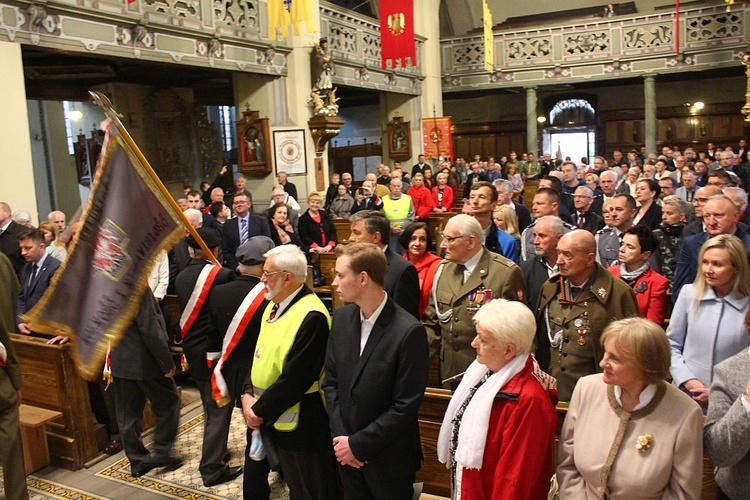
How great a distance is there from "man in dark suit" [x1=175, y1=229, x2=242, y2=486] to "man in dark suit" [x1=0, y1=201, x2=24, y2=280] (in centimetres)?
308

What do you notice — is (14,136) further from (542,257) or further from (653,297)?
(653,297)

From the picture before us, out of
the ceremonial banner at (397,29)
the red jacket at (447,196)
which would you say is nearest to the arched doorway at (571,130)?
the ceremonial banner at (397,29)

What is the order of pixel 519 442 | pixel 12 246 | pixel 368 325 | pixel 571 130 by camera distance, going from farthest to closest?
pixel 571 130
pixel 12 246
pixel 368 325
pixel 519 442

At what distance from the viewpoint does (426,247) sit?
14.3ft

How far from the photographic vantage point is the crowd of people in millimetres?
2281

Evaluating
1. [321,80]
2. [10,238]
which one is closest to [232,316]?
[10,238]

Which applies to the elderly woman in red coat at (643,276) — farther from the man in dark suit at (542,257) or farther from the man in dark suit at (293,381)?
the man in dark suit at (293,381)

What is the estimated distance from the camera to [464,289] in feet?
12.0

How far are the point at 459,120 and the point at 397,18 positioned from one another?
10113 mm

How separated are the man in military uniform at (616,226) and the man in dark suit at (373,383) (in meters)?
2.64

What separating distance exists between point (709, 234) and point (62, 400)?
4.54 meters

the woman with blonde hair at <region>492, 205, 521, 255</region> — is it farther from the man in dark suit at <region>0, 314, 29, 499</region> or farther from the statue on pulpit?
the statue on pulpit

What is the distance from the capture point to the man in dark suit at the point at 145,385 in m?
4.30

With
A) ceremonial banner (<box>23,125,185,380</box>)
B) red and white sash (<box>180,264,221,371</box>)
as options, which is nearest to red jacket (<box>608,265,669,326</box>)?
red and white sash (<box>180,264,221,371</box>)
